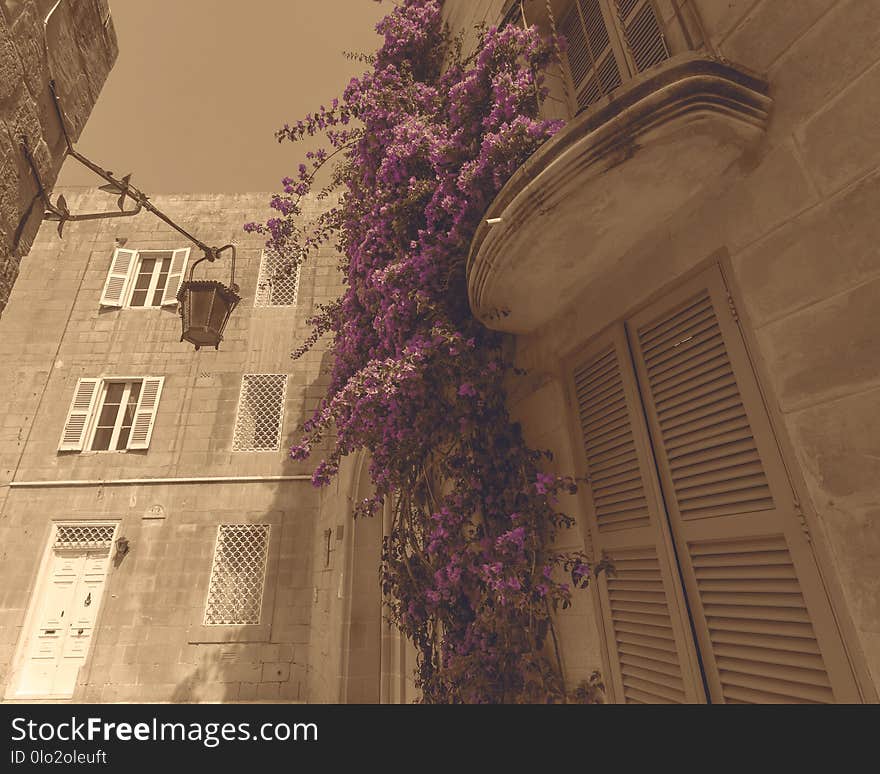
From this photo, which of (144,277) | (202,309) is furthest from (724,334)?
(144,277)

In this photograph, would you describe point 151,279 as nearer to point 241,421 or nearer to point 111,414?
point 111,414

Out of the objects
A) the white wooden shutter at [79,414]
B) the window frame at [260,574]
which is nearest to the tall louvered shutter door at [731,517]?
the window frame at [260,574]

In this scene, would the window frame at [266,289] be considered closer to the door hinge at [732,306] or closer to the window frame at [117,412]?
the window frame at [117,412]

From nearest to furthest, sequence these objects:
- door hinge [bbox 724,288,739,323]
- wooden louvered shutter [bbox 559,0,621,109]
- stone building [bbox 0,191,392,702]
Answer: door hinge [bbox 724,288,739,323]
wooden louvered shutter [bbox 559,0,621,109]
stone building [bbox 0,191,392,702]

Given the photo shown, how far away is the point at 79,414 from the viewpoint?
10.2 m

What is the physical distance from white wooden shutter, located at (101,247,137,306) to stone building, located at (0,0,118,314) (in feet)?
29.4

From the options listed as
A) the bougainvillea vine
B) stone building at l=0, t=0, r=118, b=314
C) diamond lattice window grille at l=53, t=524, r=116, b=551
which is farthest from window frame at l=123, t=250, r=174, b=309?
Answer: the bougainvillea vine

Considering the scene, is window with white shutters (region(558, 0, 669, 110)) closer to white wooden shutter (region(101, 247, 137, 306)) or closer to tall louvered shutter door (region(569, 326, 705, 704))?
tall louvered shutter door (region(569, 326, 705, 704))

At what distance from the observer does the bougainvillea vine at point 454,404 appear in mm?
2805

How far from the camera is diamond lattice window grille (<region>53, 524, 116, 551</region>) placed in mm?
9289

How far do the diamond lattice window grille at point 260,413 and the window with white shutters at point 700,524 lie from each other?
351 inches

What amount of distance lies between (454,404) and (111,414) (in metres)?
10.5
